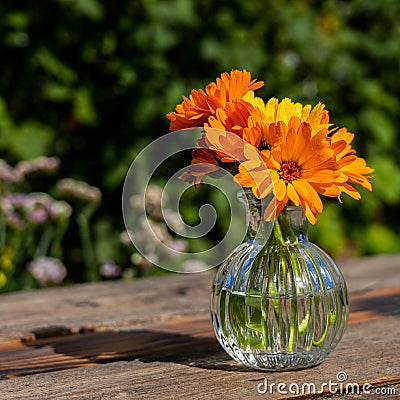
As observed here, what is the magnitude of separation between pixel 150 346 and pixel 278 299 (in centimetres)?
27

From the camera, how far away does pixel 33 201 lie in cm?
215

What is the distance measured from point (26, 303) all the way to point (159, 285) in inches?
10.8

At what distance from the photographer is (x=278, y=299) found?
3.18ft

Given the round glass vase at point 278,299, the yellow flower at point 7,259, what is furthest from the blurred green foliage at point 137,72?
the round glass vase at point 278,299

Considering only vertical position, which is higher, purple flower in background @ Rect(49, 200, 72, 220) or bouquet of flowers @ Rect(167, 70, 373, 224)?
purple flower in background @ Rect(49, 200, 72, 220)

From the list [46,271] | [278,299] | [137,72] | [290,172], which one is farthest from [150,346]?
[137,72]

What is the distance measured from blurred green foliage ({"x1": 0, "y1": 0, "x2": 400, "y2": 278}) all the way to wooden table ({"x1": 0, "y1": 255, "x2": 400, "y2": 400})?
105 cm

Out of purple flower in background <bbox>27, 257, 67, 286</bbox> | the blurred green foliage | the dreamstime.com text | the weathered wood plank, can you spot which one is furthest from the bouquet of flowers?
the blurred green foliage

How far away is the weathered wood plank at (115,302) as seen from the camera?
1310mm

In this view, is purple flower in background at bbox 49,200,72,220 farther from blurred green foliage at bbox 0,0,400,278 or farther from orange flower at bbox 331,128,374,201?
orange flower at bbox 331,128,374,201

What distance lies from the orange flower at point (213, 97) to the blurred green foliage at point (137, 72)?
5.22ft

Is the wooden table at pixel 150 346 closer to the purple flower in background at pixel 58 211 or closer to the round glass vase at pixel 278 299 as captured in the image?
the round glass vase at pixel 278 299

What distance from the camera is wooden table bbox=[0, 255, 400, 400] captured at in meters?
0.95

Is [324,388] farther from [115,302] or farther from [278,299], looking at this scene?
[115,302]
